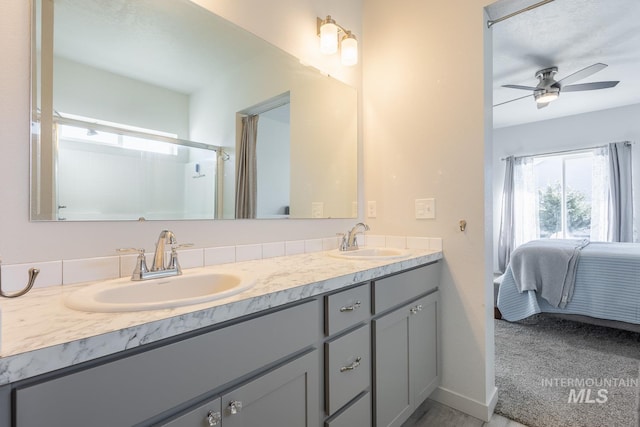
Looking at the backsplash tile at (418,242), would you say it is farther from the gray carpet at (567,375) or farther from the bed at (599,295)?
the bed at (599,295)

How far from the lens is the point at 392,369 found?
1290 mm

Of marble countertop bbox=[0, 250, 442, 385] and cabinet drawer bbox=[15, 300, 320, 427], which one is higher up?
marble countertop bbox=[0, 250, 442, 385]

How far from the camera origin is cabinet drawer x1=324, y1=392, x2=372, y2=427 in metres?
1.03

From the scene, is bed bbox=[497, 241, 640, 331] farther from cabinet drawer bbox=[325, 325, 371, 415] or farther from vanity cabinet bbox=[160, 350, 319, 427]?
vanity cabinet bbox=[160, 350, 319, 427]

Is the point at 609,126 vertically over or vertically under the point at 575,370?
over

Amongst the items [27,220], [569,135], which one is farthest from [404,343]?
[569,135]

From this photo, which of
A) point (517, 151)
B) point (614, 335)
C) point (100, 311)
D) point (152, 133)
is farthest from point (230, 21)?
point (517, 151)

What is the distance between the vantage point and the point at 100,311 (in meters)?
0.67

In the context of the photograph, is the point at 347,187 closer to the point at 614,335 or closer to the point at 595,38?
the point at 595,38

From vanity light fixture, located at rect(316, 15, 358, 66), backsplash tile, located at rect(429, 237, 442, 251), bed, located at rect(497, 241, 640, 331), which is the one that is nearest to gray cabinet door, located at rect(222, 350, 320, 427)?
backsplash tile, located at rect(429, 237, 442, 251)

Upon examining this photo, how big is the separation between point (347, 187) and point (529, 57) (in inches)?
90.9

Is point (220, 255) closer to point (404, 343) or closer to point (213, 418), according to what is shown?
point (213, 418)

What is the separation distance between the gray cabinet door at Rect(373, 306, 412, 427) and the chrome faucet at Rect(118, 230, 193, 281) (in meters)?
0.79

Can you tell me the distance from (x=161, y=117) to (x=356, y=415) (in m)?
1.35
